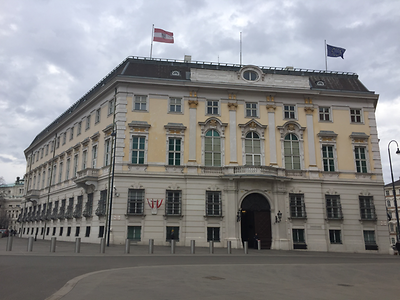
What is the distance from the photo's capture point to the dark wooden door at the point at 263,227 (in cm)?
3391

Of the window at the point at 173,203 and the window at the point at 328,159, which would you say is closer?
the window at the point at 173,203

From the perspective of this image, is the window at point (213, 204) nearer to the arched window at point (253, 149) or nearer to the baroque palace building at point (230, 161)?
the baroque palace building at point (230, 161)

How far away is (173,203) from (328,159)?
1611cm

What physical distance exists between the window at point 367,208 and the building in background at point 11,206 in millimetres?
118444

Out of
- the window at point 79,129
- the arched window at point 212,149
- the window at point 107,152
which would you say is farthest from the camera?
the window at point 79,129

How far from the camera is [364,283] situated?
13156mm

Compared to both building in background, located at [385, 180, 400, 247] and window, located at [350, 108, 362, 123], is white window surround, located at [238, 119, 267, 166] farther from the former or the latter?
building in background, located at [385, 180, 400, 247]

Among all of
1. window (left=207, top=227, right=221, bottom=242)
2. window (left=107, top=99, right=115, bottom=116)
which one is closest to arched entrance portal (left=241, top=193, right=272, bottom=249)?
window (left=207, top=227, right=221, bottom=242)

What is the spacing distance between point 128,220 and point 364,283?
22867 millimetres

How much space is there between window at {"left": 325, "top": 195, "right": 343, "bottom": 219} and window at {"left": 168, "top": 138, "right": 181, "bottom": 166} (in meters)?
14.9

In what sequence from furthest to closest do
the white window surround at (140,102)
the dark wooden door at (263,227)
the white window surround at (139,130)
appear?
1. the white window surround at (140,102)
2. the white window surround at (139,130)
3. the dark wooden door at (263,227)

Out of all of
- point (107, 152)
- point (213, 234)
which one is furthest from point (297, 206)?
point (107, 152)

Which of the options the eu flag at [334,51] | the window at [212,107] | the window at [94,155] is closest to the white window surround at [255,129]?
the window at [212,107]

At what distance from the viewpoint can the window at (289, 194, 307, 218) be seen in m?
34.8
